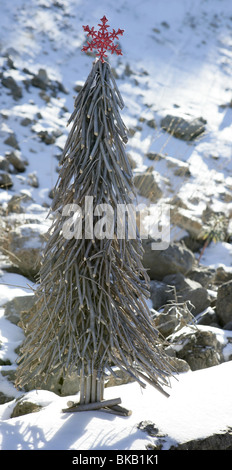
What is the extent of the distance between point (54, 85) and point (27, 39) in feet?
6.50

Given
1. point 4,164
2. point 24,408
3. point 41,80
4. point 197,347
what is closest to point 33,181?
point 4,164

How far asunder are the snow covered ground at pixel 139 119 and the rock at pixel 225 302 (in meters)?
1.21

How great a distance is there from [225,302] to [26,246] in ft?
5.74

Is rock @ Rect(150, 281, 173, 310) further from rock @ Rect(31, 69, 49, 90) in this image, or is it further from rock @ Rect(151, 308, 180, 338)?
rock @ Rect(31, 69, 49, 90)

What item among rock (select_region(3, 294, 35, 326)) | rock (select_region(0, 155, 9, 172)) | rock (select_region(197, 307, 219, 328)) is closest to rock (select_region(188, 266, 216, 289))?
rock (select_region(197, 307, 219, 328))

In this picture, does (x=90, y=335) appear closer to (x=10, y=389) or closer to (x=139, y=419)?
(x=139, y=419)

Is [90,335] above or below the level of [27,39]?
below

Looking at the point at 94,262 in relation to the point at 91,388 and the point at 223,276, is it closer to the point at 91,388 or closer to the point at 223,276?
A: the point at 91,388

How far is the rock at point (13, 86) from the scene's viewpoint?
941 cm

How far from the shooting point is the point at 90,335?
7.73ft

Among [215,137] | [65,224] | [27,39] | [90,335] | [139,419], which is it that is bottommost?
[139,419]

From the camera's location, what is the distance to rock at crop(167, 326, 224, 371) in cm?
338

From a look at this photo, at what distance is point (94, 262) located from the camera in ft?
7.91

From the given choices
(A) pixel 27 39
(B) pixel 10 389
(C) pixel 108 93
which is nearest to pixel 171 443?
(B) pixel 10 389
